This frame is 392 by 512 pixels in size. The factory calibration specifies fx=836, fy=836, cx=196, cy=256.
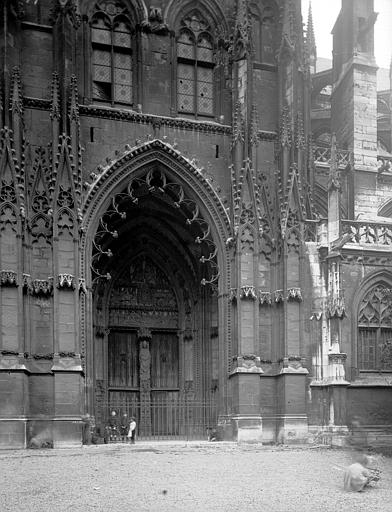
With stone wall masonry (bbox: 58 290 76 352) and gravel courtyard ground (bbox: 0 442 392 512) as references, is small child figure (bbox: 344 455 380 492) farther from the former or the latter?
stone wall masonry (bbox: 58 290 76 352)

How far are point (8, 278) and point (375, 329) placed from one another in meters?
11.3

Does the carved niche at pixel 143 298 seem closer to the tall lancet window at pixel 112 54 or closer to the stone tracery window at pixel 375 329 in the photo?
the tall lancet window at pixel 112 54

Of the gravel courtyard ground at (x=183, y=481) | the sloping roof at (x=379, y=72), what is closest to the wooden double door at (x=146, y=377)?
the gravel courtyard ground at (x=183, y=481)

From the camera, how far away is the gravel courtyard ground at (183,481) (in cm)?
1239

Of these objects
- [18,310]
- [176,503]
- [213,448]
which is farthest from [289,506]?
[18,310]

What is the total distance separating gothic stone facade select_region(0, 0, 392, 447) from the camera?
23.5 meters

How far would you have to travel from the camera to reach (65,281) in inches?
925

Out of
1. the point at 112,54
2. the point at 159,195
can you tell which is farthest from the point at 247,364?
the point at 112,54

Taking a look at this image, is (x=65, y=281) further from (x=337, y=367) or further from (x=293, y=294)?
(x=337, y=367)

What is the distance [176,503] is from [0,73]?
15.4 metres

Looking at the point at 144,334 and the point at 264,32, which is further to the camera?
the point at 144,334

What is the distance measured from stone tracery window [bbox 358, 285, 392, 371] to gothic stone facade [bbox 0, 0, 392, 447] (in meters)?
0.06

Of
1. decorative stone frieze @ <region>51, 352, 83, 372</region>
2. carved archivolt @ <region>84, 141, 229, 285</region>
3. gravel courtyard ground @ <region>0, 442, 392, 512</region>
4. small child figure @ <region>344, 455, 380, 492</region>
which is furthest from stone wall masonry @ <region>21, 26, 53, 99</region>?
small child figure @ <region>344, 455, 380, 492</region>

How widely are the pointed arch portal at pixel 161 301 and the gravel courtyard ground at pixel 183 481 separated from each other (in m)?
6.38
